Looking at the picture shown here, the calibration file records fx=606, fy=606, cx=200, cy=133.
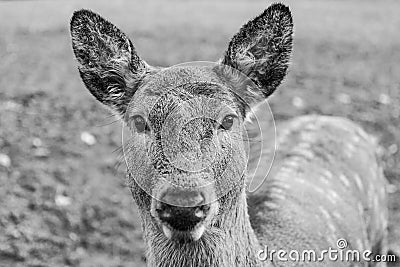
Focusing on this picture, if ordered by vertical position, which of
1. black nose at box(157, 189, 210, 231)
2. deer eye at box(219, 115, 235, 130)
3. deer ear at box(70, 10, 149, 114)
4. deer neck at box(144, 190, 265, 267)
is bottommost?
deer neck at box(144, 190, 265, 267)

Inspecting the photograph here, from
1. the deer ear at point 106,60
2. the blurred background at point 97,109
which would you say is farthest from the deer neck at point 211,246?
the deer ear at point 106,60

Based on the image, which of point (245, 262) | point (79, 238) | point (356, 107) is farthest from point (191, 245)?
point (356, 107)

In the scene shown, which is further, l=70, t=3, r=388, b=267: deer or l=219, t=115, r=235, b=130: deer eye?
l=219, t=115, r=235, b=130: deer eye

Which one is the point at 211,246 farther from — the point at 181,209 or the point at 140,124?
the point at 140,124

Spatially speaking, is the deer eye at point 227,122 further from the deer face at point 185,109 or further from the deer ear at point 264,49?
the deer ear at point 264,49

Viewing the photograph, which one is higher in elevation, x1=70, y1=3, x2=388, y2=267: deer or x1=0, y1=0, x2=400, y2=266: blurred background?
x1=70, y1=3, x2=388, y2=267: deer

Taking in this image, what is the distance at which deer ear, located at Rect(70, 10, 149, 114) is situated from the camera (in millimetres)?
2994

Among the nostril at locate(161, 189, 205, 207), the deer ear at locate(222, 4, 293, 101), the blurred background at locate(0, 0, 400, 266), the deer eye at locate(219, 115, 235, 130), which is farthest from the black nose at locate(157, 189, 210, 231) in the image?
the blurred background at locate(0, 0, 400, 266)

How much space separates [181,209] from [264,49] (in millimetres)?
1025

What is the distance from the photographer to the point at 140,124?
2756 millimetres

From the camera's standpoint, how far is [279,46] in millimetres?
3023

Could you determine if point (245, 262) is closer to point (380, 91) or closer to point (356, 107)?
point (356, 107)

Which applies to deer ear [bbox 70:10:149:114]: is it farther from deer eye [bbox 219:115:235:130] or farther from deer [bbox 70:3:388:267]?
deer eye [bbox 219:115:235:130]

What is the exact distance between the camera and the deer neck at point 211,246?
2.83 metres
